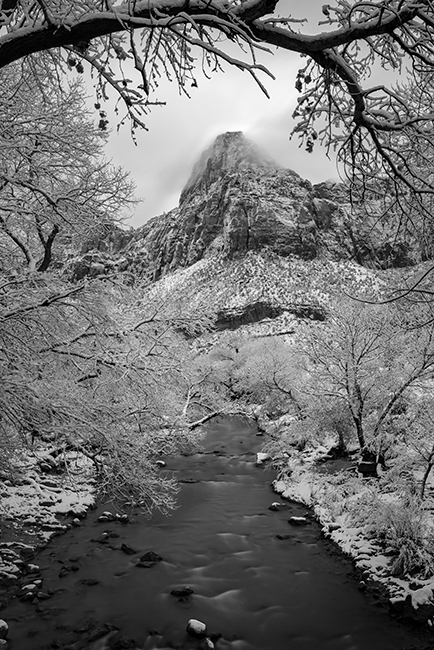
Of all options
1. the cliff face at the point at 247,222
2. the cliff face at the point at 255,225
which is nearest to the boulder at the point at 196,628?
the cliff face at the point at 255,225

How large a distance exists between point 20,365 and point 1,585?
16.2 feet

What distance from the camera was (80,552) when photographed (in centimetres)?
948

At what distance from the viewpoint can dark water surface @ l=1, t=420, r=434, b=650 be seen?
22.4 feet

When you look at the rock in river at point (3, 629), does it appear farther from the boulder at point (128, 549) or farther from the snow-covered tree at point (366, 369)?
the snow-covered tree at point (366, 369)

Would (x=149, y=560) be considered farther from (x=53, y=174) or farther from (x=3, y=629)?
(x=53, y=174)

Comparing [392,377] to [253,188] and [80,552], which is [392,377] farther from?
[253,188]

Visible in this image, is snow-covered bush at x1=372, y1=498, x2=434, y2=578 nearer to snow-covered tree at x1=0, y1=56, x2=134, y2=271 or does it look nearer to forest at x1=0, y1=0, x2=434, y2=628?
forest at x1=0, y1=0, x2=434, y2=628

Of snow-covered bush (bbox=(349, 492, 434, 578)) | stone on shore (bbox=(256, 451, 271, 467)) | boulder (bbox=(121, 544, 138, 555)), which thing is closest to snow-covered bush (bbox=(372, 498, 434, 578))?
snow-covered bush (bbox=(349, 492, 434, 578))

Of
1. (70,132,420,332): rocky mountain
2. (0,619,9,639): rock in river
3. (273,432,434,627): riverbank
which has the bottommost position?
(0,619,9,639): rock in river

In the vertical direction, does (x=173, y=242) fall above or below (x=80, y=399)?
above

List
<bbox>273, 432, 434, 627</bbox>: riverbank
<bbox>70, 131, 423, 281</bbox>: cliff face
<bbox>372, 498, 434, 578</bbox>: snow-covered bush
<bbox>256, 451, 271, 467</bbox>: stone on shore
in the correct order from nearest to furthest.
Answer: <bbox>273, 432, 434, 627</bbox>: riverbank, <bbox>372, 498, 434, 578</bbox>: snow-covered bush, <bbox>256, 451, 271, 467</bbox>: stone on shore, <bbox>70, 131, 423, 281</bbox>: cliff face

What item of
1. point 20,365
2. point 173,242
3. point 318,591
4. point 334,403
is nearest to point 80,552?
point 318,591

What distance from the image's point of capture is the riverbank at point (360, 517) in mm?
7521

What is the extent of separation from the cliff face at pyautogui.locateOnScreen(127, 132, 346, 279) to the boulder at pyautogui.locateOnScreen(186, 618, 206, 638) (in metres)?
127
